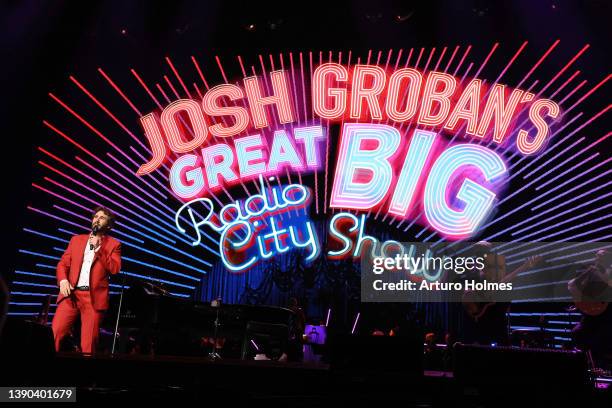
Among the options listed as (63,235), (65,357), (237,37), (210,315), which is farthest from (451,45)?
(65,357)

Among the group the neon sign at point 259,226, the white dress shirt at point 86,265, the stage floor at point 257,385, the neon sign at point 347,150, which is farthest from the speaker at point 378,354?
the neon sign at point 259,226

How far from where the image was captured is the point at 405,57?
1165 cm

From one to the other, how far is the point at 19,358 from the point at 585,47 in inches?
407

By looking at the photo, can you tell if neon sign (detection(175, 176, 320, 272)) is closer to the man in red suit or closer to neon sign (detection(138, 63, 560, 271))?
neon sign (detection(138, 63, 560, 271))

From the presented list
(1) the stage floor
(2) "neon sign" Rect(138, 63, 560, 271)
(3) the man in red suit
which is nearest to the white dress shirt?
(3) the man in red suit

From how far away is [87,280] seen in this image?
6.05 meters

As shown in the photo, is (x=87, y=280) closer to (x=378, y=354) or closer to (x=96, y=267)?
(x=96, y=267)

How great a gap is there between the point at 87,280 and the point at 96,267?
6.4 inches

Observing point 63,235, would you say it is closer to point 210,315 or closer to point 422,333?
point 210,315

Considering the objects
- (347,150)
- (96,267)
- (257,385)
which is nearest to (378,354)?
(257,385)

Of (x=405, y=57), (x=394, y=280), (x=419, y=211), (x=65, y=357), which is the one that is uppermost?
(x=405, y=57)

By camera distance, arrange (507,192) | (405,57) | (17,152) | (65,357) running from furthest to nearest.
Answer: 1. (405,57)
2. (507,192)
3. (17,152)
4. (65,357)

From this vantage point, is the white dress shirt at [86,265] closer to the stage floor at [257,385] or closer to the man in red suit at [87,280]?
the man in red suit at [87,280]

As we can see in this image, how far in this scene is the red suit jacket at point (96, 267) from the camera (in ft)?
19.8
